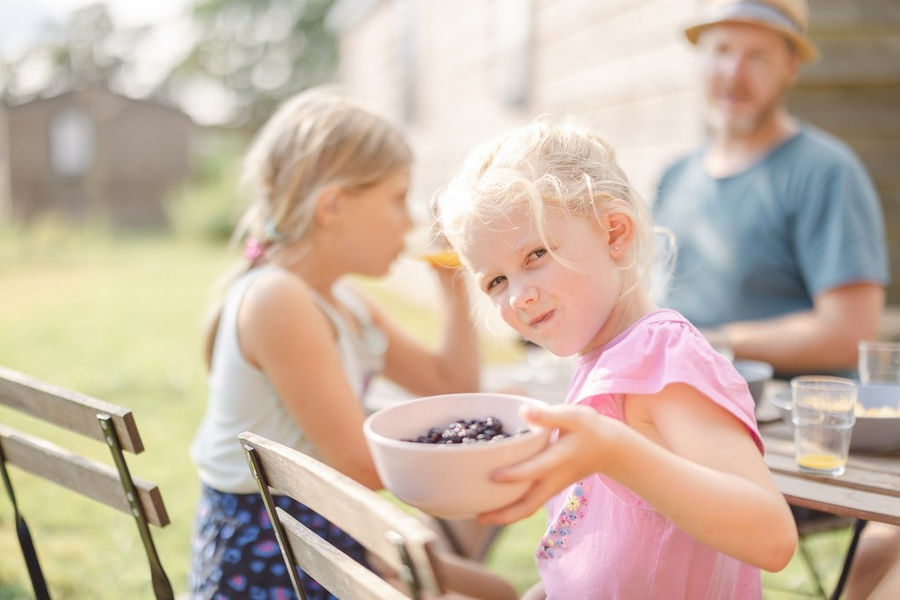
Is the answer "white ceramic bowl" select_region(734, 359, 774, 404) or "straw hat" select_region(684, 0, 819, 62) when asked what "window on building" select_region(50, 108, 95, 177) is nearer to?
"straw hat" select_region(684, 0, 819, 62)

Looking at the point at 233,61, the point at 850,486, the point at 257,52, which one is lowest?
the point at 233,61

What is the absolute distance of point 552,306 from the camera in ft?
4.09

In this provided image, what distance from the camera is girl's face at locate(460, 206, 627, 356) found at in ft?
4.03

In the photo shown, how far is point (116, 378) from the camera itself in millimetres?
6234

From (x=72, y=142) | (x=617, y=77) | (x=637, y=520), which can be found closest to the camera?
(x=637, y=520)

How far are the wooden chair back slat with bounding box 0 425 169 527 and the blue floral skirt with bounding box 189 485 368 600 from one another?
0.33 meters

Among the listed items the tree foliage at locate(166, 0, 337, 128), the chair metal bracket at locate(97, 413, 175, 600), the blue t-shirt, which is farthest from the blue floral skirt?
the tree foliage at locate(166, 0, 337, 128)

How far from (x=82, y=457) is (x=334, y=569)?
2.26 feet

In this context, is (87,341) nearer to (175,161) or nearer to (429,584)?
(429,584)

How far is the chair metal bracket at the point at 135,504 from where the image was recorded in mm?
1415

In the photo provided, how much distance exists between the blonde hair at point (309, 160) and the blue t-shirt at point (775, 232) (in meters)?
1.34

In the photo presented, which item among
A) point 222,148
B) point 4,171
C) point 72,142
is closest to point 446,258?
point 222,148

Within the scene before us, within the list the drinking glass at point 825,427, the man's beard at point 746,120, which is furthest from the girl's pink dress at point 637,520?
the man's beard at point 746,120

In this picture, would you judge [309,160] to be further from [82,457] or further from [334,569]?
[334,569]
